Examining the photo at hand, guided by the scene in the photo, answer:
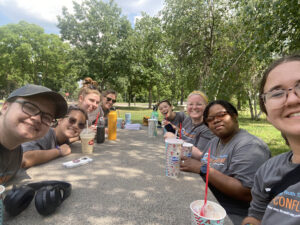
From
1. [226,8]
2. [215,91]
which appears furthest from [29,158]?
[226,8]

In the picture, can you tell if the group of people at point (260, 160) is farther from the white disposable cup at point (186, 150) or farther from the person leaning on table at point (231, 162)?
the white disposable cup at point (186, 150)

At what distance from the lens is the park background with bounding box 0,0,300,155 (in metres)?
3.65

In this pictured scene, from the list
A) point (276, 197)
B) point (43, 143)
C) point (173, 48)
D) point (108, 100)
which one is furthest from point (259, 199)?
point (173, 48)

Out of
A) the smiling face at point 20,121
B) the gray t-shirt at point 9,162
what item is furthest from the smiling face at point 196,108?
the gray t-shirt at point 9,162

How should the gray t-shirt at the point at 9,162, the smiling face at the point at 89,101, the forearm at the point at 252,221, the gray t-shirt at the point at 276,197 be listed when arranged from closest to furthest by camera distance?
1. the gray t-shirt at the point at 276,197
2. the forearm at the point at 252,221
3. the gray t-shirt at the point at 9,162
4. the smiling face at the point at 89,101

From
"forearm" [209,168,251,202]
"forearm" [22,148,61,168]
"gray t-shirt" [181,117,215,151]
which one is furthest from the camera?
"gray t-shirt" [181,117,215,151]

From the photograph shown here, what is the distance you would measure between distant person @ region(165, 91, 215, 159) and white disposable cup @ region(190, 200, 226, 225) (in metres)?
1.44

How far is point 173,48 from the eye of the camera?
29.4ft

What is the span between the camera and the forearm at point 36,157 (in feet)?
5.32

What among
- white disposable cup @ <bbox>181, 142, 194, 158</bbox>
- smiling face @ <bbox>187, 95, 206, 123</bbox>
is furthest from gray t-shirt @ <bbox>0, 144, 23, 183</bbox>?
smiling face @ <bbox>187, 95, 206, 123</bbox>

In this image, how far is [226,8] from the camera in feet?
26.5

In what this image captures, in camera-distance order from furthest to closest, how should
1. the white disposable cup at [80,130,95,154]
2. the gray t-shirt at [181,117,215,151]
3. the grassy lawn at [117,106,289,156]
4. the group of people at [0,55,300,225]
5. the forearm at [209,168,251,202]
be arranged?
the grassy lawn at [117,106,289,156] < the gray t-shirt at [181,117,215,151] < the white disposable cup at [80,130,95,154] < the forearm at [209,168,251,202] < the group of people at [0,55,300,225]

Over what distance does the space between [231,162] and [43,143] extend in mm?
1947

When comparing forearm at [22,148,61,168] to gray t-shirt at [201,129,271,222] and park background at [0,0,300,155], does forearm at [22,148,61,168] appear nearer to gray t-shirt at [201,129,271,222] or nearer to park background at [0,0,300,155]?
gray t-shirt at [201,129,271,222]
